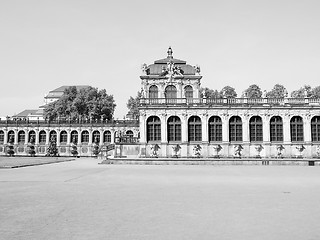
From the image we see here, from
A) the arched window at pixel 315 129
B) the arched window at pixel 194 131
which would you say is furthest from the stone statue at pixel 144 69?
the arched window at pixel 315 129

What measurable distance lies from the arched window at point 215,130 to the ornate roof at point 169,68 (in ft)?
35.0

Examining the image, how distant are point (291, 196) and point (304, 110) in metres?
36.5

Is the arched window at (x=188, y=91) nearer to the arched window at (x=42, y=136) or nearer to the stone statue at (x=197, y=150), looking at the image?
the stone statue at (x=197, y=150)

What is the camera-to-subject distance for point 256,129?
150 feet

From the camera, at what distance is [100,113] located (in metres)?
81.1

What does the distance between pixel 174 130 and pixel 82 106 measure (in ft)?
134

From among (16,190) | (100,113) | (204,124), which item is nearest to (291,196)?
(16,190)

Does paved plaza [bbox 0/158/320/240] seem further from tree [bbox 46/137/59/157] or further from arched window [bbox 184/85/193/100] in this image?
tree [bbox 46/137/59/157]

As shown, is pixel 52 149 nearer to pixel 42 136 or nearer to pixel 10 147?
pixel 42 136

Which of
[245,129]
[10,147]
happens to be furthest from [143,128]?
[10,147]

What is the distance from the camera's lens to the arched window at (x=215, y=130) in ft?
150

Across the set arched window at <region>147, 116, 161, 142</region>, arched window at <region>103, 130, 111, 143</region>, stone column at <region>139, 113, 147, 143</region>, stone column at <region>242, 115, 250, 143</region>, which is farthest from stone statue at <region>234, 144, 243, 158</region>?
arched window at <region>103, 130, 111, 143</region>
